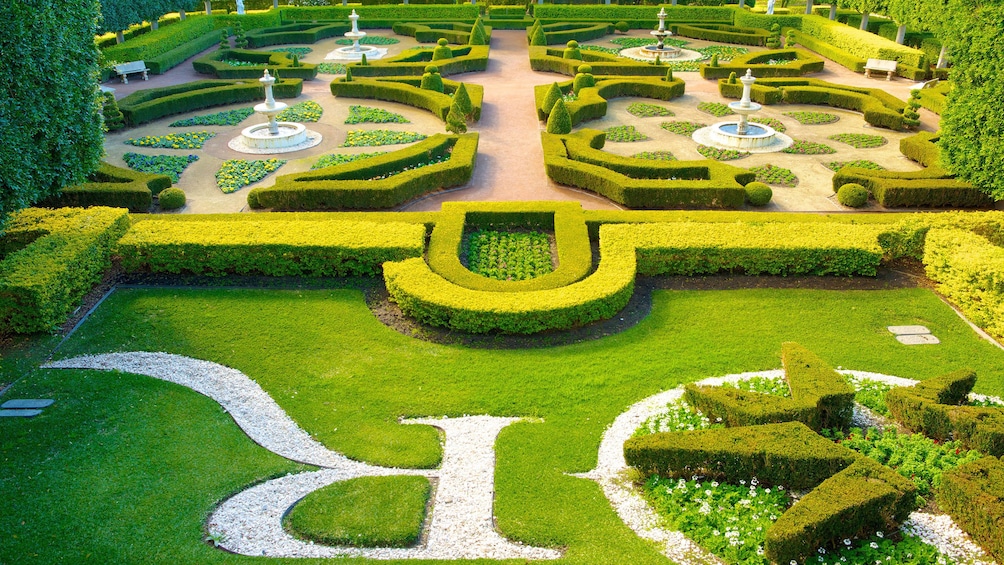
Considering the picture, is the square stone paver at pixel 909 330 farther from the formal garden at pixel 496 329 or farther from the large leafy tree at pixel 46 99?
the large leafy tree at pixel 46 99

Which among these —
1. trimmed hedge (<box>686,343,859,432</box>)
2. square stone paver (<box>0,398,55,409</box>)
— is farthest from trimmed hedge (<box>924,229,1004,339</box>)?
square stone paver (<box>0,398,55,409</box>)

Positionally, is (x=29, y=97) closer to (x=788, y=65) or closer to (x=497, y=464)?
(x=497, y=464)

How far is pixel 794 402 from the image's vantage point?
11.8m

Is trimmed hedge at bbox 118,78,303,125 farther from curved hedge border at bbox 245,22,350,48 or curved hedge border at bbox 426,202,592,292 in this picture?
curved hedge border at bbox 426,202,592,292

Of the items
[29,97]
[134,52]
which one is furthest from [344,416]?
[134,52]

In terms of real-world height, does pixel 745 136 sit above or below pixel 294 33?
below

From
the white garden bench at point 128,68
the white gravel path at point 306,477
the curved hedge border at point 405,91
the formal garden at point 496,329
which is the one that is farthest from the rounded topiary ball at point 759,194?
the white garden bench at point 128,68

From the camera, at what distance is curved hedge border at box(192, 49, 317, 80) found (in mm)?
34906

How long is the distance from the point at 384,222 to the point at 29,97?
7.90 m

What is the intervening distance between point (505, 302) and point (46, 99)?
10858 millimetres

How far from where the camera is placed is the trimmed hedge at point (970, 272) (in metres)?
15.3

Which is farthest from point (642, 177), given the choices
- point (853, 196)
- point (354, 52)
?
point (354, 52)

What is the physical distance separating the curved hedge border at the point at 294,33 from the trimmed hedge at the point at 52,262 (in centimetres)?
2767

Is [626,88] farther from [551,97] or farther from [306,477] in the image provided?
[306,477]
